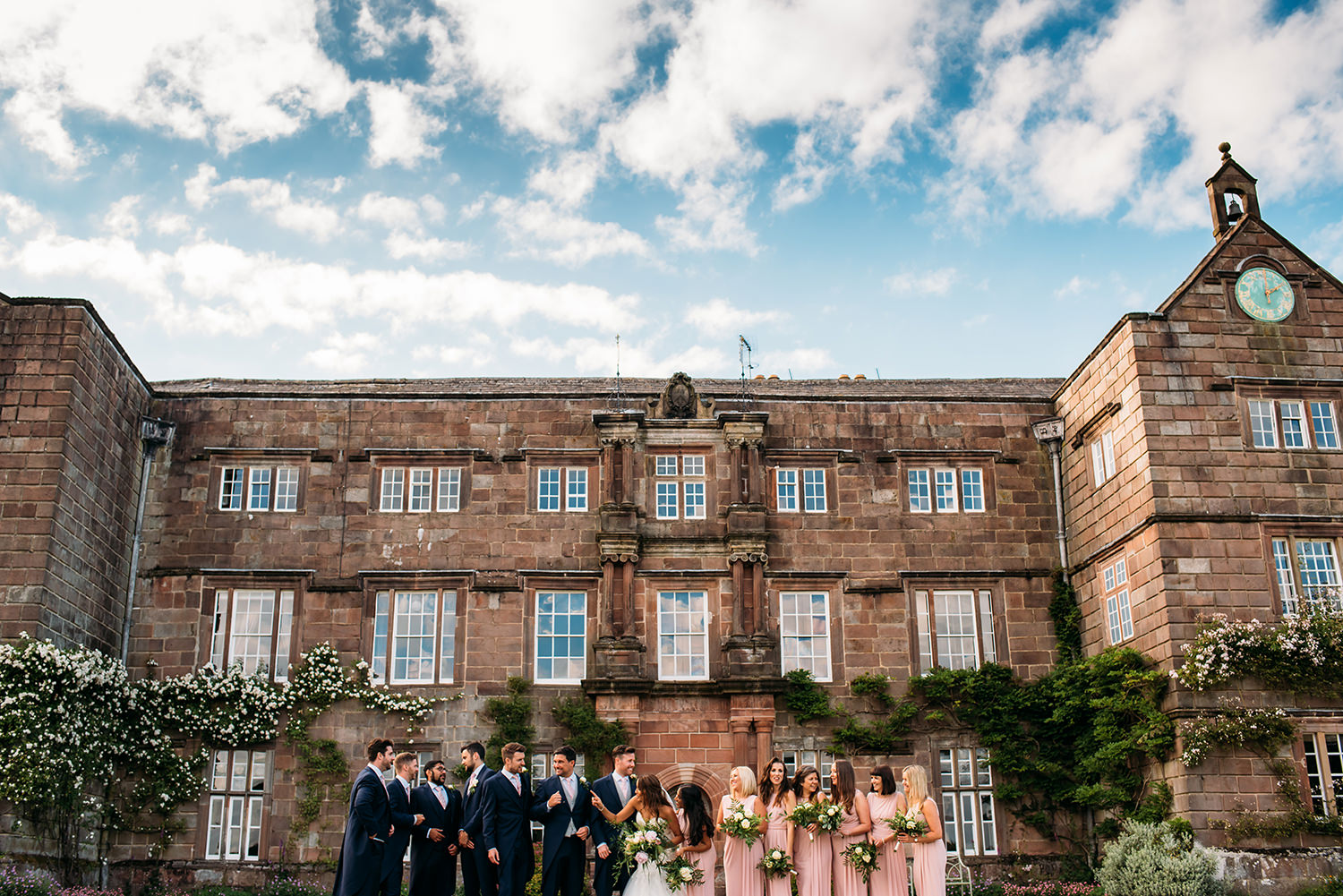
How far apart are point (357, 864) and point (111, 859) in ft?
36.2

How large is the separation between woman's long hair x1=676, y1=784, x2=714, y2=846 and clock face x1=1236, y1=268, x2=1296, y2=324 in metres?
15.2

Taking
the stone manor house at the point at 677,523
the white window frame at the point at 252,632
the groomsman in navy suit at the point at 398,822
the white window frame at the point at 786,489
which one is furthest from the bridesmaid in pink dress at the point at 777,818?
the white window frame at the point at 252,632

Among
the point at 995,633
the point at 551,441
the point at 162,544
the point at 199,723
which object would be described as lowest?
the point at 199,723

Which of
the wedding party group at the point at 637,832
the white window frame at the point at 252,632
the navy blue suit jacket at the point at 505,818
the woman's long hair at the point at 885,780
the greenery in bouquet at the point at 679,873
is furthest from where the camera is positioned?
the white window frame at the point at 252,632

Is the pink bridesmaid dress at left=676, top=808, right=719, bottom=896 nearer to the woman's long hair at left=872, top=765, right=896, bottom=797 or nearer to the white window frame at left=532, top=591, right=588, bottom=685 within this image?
the woman's long hair at left=872, top=765, right=896, bottom=797

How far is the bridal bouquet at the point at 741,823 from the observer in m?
14.1

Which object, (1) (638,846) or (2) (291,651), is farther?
(2) (291,651)

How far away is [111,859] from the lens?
2253cm

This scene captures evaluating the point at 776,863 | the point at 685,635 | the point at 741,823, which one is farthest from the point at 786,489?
the point at 741,823

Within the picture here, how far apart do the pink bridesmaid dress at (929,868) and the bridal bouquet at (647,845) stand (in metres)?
3.03

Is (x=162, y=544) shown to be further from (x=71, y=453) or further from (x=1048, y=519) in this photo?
(x=1048, y=519)

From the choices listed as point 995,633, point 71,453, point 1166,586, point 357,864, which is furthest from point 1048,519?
point 71,453

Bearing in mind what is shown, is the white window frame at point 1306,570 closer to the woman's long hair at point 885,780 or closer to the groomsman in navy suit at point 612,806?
the woman's long hair at point 885,780

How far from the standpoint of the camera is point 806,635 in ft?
80.4
